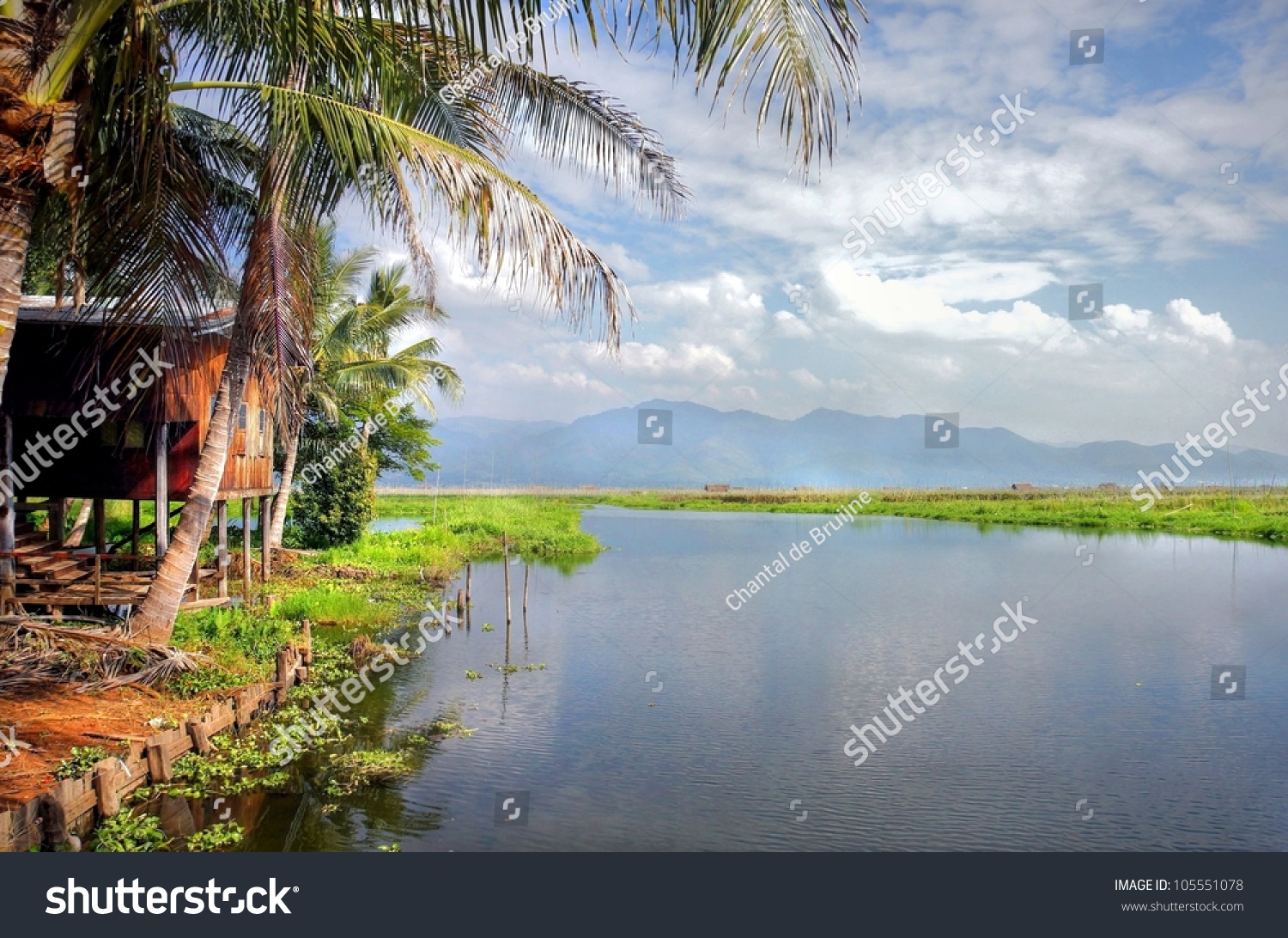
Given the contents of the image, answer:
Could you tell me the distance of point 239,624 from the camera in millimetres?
14531

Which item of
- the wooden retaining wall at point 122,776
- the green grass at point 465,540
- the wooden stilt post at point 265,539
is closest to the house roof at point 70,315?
the wooden retaining wall at point 122,776

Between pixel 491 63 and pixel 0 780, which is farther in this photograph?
pixel 491 63

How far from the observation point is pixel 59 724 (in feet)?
31.0

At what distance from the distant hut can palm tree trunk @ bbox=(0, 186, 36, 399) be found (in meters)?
6.11

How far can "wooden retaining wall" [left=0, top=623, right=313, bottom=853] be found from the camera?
7.18m

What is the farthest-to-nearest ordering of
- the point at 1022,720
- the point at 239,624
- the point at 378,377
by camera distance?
the point at 378,377
the point at 239,624
the point at 1022,720

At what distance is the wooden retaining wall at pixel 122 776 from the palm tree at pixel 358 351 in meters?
12.2

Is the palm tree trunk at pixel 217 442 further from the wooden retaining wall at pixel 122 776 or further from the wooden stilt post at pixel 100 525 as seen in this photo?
the wooden stilt post at pixel 100 525

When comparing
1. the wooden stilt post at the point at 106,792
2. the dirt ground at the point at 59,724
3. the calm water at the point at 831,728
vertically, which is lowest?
the calm water at the point at 831,728

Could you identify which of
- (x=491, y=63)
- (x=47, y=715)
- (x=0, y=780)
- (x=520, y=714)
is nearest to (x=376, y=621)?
(x=520, y=714)

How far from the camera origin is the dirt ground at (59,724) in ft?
27.0
